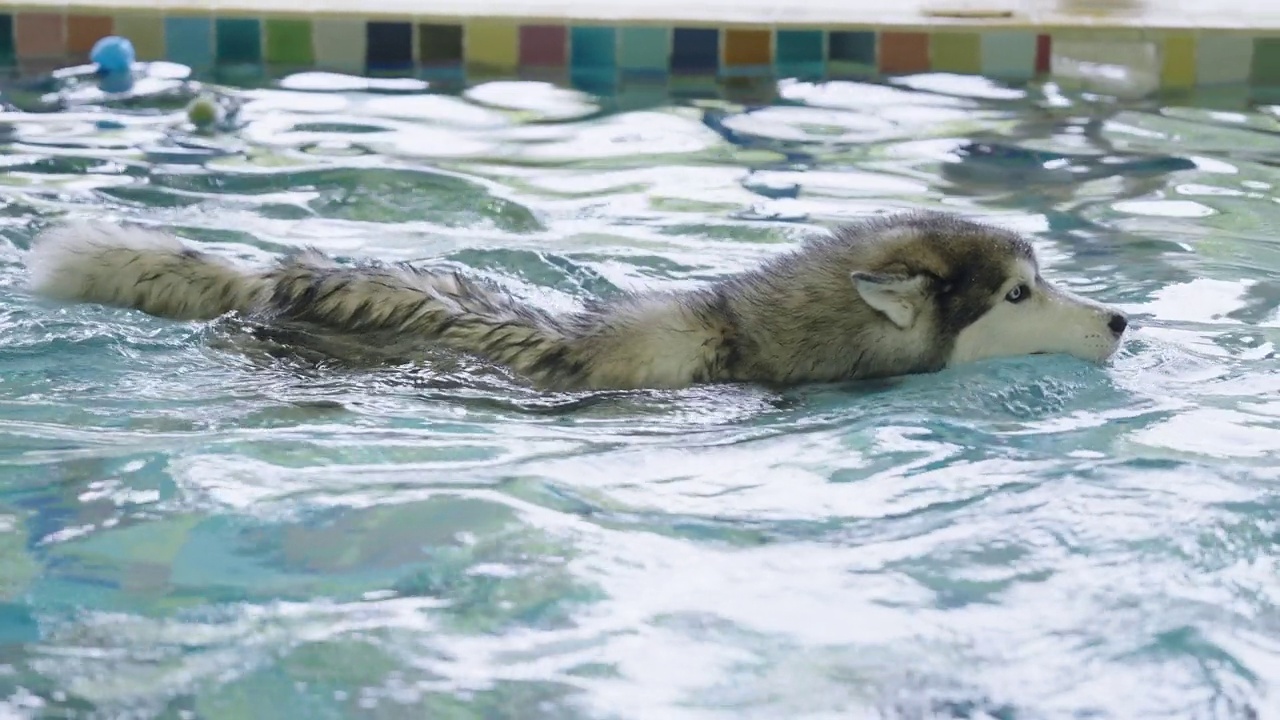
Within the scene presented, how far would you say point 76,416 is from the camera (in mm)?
4523

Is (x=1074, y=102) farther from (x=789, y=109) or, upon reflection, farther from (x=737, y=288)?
(x=737, y=288)

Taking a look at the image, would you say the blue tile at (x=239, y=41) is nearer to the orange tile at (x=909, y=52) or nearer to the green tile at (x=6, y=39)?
the green tile at (x=6, y=39)

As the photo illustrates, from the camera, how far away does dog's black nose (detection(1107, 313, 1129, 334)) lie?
5008 millimetres

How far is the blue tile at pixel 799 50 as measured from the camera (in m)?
10.5

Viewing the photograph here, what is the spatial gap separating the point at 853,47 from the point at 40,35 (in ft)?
16.1

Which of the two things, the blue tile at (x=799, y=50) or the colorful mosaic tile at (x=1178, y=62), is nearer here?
the colorful mosaic tile at (x=1178, y=62)

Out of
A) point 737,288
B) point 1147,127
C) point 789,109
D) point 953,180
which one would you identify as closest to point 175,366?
point 737,288

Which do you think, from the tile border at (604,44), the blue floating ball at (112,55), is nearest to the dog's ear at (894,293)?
the tile border at (604,44)

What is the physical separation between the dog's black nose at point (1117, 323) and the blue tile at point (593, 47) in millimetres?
5877

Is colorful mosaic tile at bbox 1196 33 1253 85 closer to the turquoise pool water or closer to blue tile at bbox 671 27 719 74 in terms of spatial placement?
blue tile at bbox 671 27 719 74

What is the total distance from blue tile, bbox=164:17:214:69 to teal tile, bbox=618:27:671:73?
2472 mm

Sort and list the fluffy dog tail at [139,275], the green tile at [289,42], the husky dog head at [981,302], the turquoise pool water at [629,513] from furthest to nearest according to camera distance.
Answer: the green tile at [289,42] → the fluffy dog tail at [139,275] → the husky dog head at [981,302] → the turquoise pool water at [629,513]

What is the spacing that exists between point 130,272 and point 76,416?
76 cm

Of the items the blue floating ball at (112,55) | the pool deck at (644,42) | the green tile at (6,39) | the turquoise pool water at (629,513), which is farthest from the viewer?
the pool deck at (644,42)
